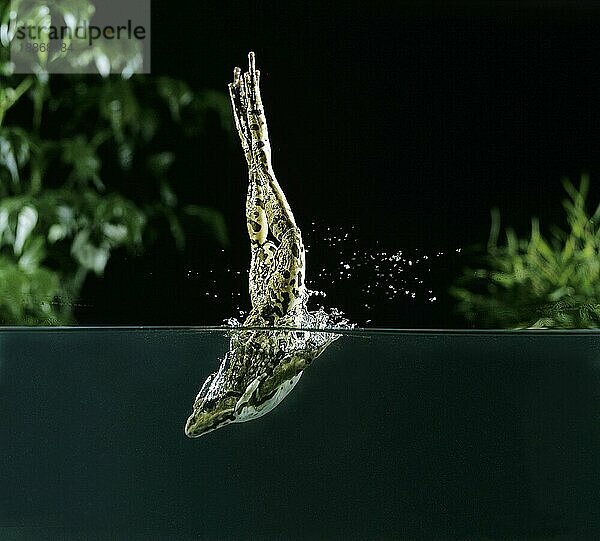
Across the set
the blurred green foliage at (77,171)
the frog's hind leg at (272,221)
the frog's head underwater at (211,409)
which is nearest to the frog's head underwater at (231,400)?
the frog's head underwater at (211,409)

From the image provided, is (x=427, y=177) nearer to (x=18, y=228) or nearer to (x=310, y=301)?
(x=310, y=301)

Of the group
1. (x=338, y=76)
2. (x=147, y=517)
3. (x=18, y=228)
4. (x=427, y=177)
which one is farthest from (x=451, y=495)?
(x=18, y=228)

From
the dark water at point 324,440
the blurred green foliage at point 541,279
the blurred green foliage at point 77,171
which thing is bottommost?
the dark water at point 324,440

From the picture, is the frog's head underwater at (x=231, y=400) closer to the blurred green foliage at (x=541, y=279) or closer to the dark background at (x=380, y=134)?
the dark background at (x=380, y=134)

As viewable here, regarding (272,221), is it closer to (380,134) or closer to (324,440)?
(380,134)

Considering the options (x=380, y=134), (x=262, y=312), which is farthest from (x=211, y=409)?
(x=380, y=134)

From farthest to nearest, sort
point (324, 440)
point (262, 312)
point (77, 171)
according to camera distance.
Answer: point (77, 171) → point (262, 312) → point (324, 440)
